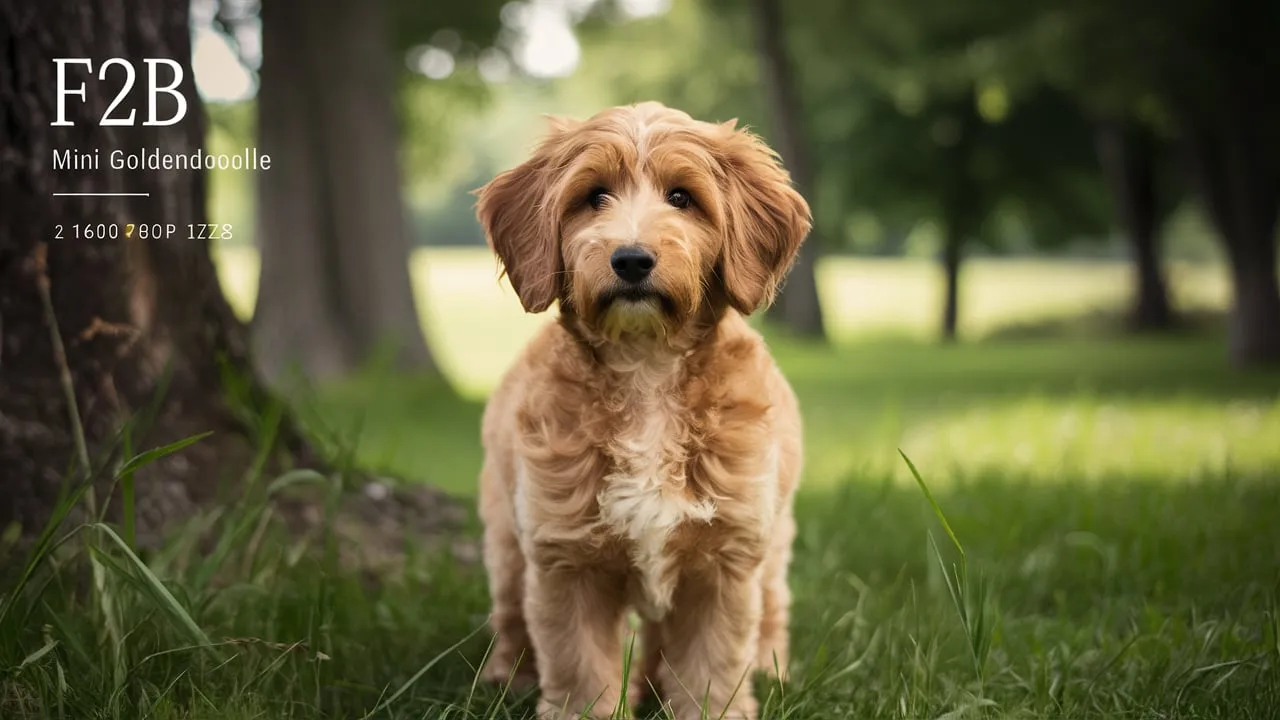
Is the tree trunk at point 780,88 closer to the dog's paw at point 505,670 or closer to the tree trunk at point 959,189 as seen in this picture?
the tree trunk at point 959,189

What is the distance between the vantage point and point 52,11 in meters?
3.70

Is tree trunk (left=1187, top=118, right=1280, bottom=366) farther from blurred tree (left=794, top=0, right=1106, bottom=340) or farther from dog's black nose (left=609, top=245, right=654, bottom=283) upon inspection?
dog's black nose (left=609, top=245, right=654, bottom=283)

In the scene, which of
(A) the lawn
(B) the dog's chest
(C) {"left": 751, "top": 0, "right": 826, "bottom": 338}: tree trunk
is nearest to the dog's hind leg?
(A) the lawn

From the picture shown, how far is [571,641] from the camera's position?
3008mm

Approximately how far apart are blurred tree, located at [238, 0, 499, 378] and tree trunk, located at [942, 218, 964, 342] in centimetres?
1543

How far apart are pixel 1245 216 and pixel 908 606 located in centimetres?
1238

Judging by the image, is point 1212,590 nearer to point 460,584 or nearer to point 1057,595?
point 1057,595

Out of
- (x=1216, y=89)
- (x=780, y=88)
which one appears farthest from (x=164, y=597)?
(x=780, y=88)

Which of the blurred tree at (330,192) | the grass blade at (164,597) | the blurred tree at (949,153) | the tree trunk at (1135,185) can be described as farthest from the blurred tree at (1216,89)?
the grass blade at (164,597)

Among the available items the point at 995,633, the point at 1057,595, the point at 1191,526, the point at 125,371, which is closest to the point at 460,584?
the point at 125,371

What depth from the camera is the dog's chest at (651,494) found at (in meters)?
2.89

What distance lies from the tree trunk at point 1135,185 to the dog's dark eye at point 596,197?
19.7m

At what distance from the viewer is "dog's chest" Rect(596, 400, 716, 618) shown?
2.89 meters

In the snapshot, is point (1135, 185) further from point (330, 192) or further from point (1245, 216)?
point (330, 192)
